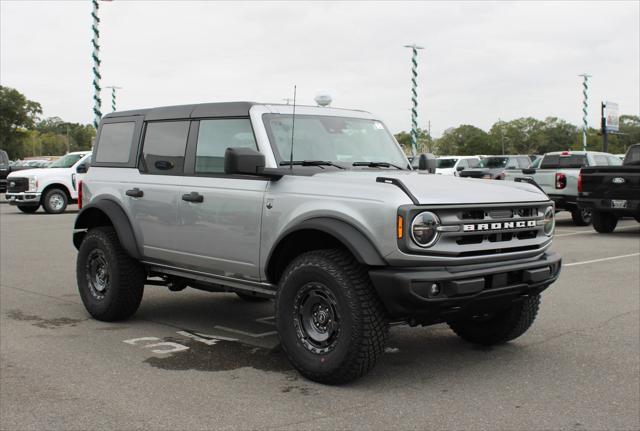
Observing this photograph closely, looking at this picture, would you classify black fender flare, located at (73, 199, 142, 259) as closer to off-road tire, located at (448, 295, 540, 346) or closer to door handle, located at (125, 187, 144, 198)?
door handle, located at (125, 187, 144, 198)

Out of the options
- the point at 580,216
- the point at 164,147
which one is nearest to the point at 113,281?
the point at 164,147

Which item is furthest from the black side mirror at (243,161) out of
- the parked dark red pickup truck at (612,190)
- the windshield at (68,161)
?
the windshield at (68,161)

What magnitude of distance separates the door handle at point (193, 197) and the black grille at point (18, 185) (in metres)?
18.2

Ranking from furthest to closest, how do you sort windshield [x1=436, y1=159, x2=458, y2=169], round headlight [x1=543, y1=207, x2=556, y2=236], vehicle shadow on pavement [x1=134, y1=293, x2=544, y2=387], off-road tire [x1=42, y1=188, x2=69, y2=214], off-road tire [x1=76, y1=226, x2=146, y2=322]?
1. windshield [x1=436, y1=159, x2=458, y2=169]
2. off-road tire [x1=42, y1=188, x2=69, y2=214]
3. off-road tire [x1=76, y1=226, x2=146, y2=322]
4. round headlight [x1=543, y1=207, x2=556, y2=236]
5. vehicle shadow on pavement [x1=134, y1=293, x2=544, y2=387]

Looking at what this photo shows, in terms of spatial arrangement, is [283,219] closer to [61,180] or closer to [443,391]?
[443,391]

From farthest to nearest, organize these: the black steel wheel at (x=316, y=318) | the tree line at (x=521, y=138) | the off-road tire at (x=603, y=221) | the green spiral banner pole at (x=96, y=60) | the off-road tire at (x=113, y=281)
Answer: the tree line at (x=521, y=138) → the green spiral banner pole at (x=96, y=60) → the off-road tire at (x=603, y=221) → the off-road tire at (x=113, y=281) → the black steel wheel at (x=316, y=318)

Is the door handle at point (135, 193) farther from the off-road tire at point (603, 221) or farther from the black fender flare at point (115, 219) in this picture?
the off-road tire at point (603, 221)

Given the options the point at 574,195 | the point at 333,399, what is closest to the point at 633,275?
the point at 333,399

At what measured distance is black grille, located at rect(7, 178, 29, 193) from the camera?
2252 cm

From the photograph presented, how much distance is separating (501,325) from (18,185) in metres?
19.8

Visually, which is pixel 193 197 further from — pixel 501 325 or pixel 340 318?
pixel 501 325

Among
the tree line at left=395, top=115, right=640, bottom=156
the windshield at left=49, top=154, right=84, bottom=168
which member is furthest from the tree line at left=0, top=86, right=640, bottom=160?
the windshield at left=49, top=154, right=84, bottom=168

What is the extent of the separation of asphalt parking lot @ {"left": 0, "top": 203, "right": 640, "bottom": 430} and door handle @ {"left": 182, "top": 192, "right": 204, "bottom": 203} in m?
1.15

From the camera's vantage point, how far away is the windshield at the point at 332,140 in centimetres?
571
